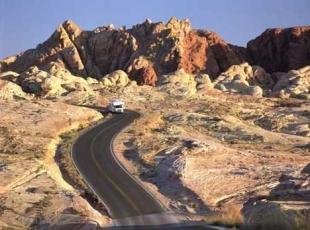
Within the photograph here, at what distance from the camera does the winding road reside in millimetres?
45225

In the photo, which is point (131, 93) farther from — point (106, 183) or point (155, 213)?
point (155, 213)

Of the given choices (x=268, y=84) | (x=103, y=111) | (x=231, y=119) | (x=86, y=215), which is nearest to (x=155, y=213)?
(x=86, y=215)

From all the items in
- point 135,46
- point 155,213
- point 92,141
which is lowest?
point 155,213

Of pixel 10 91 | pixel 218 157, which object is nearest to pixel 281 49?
pixel 10 91

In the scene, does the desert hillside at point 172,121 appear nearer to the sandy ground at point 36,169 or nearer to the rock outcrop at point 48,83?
the sandy ground at point 36,169

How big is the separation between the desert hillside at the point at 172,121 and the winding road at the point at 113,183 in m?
1.08

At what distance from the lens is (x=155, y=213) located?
4650cm

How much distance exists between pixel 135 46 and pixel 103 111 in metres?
58.4

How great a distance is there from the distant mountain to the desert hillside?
299 millimetres

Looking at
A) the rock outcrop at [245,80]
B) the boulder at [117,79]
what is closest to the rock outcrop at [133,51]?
the boulder at [117,79]

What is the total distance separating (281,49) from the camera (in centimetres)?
16512

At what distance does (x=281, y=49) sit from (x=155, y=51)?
3436 cm

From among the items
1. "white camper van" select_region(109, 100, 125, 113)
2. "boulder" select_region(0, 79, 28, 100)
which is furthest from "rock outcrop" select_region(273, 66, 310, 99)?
"boulder" select_region(0, 79, 28, 100)

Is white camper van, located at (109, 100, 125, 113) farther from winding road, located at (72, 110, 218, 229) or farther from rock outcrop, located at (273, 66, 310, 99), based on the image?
rock outcrop, located at (273, 66, 310, 99)
